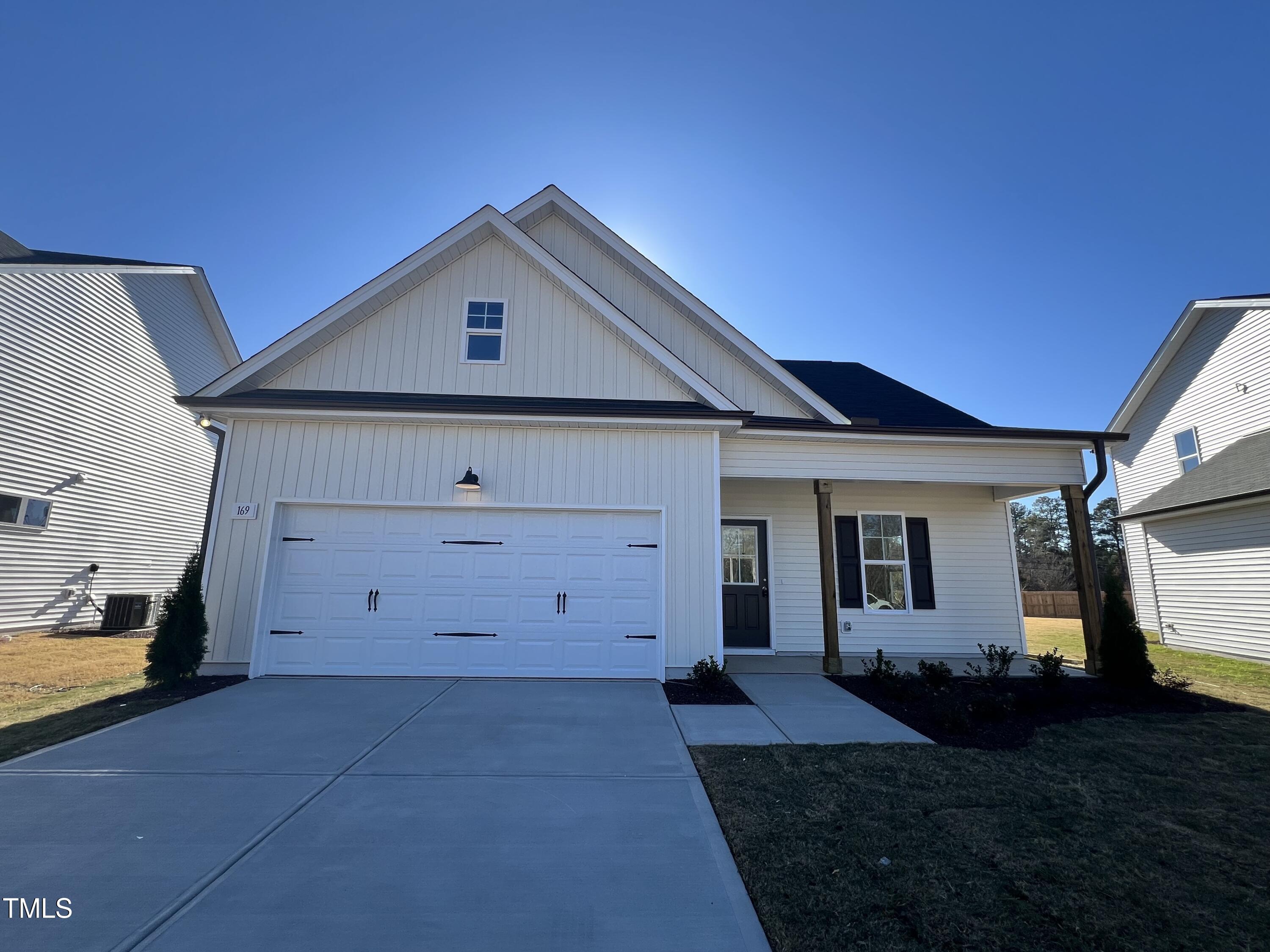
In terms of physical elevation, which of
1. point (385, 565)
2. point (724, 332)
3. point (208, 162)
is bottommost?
point (385, 565)

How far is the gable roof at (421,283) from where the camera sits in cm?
815

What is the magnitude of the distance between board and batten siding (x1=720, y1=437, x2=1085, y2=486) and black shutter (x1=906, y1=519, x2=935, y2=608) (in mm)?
1634

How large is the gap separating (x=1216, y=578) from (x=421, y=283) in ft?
56.8

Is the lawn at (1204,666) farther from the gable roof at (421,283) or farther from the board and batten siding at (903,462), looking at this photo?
the gable roof at (421,283)

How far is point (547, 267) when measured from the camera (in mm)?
8664

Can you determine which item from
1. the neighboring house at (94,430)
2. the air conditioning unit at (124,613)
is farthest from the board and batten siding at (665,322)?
the air conditioning unit at (124,613)

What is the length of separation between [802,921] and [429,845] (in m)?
2.06

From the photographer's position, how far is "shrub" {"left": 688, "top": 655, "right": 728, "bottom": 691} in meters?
7.00

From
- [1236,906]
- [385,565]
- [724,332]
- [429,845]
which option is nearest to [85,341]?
[385,565]

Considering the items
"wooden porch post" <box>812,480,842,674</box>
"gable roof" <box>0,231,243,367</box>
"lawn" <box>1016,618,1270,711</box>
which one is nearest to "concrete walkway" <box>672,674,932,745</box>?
"wooden porch post" <box>812,480,842,674</box>

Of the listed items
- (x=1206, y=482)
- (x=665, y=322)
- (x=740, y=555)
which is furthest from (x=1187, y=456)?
(x=665, y=322)

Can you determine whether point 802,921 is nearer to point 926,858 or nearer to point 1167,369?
point 926,858

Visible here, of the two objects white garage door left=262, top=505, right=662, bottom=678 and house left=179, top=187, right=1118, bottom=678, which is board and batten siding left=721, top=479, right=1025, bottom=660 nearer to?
house left=179, top=187, right=1118, bottom=678

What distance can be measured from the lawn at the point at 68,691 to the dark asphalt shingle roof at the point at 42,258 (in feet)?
25.9
